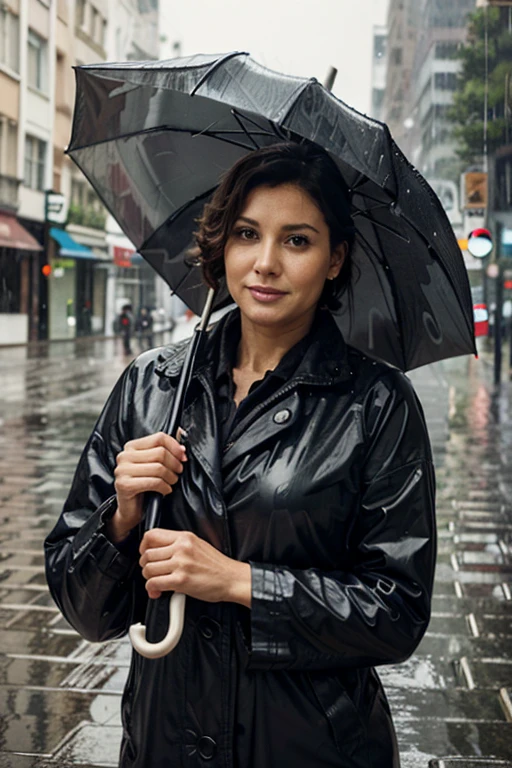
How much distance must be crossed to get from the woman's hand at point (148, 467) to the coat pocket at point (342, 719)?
414 mm

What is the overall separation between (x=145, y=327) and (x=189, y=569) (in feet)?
68.4

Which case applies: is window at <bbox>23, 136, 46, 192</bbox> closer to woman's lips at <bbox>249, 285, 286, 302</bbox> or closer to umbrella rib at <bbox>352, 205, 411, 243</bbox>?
umbrella rib at <bbox>352, 205, 411, 243</bbox>

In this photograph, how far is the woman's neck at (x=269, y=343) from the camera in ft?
6.94

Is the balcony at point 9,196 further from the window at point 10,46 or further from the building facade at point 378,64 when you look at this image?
the building facade at point 378,64

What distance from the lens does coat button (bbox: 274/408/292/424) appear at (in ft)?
6.33

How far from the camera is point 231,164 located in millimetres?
2477

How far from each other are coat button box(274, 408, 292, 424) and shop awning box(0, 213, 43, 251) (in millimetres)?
23236

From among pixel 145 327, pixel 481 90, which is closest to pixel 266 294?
pixel 481 90

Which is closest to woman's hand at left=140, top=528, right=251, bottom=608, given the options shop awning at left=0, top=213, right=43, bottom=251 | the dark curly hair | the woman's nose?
the woman's nose

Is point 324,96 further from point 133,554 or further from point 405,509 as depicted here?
point 133,554

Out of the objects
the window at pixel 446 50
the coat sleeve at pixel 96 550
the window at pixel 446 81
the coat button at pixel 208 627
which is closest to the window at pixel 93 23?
the window at pixel 446 50

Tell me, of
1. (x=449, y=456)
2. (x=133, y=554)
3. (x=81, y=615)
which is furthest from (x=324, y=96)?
(x=449, y=456)

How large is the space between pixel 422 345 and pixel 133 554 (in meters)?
0.85

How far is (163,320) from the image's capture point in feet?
64.5
